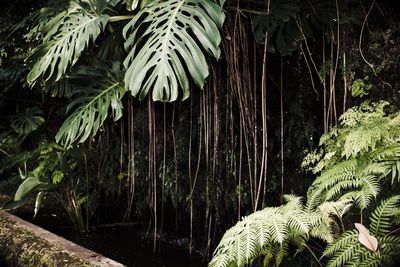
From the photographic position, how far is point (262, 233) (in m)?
1.70

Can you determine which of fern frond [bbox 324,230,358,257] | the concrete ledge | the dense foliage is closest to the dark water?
the dense foliage

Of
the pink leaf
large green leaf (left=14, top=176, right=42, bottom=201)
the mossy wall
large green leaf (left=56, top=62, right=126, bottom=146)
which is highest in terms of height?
large green leaf (left=56, top=62, right=126, bottom=146)

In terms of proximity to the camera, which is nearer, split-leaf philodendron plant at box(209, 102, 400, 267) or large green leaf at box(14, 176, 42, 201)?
split-leaf philodendron plant at box(209, 102, 400, 267)

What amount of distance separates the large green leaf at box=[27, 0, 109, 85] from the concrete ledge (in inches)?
33.8

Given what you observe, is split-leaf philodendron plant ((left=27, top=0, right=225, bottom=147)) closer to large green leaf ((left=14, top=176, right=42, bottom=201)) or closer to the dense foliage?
the dense foliage

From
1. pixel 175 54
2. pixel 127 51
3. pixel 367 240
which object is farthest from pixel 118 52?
pixel 367 240

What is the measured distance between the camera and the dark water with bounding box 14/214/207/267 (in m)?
3.20

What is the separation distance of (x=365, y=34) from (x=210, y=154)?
1193 mm

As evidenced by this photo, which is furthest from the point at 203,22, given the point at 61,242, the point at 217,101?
the point at 61,242

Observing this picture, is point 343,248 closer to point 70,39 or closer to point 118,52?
point 70,39

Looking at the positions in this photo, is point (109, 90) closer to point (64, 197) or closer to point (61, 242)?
point (61, 242)

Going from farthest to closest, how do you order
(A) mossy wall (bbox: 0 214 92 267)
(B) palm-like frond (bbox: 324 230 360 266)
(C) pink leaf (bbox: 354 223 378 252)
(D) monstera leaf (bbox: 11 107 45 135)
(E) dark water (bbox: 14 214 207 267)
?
(D) monstera leaf (bbox: 11 107 45 135) → (E) dark water (bbox: 14 214 207 267) → (A) mossy wall (bbox: 0 214 92 267) → (B) palm-like frond (bbox: 324 230 360 266) → (C) pink leaf (bbox: 354 223 378 252)

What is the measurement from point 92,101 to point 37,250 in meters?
0.88

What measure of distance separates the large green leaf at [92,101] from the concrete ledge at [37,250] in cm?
53
